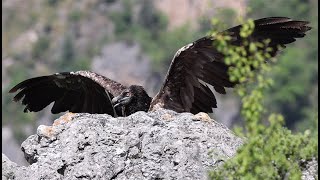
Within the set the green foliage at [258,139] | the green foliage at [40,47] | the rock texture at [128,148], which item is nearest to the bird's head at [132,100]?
the rock texture at [128,148]

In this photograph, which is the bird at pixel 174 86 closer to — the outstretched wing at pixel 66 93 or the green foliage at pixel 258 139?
the outstretched wing at pixel 66 93

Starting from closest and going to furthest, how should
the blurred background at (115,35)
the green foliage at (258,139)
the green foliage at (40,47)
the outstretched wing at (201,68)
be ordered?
the green foliage at (258,139), the outstretched wing at (201,68), the blurred background at (115,35), the green foliage at (40,47)

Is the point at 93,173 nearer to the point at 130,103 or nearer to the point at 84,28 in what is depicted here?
the point at 130,103

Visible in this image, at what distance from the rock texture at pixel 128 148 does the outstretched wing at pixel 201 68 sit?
260 centimetres

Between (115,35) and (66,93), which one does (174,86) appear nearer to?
(66,93)

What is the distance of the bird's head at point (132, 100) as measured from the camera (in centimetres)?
1617

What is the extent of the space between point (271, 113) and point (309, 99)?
109255 millimetres

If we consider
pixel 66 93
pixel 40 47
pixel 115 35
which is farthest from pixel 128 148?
pixel 115 35

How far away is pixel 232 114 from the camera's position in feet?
341

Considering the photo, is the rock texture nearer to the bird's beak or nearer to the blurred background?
the bird's beak

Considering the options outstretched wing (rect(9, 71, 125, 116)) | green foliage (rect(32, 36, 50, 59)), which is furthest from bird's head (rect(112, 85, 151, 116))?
green foliage (rect(32, 36, 50, 59))

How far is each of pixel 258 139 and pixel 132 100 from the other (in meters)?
5.76

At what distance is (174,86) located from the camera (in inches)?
621

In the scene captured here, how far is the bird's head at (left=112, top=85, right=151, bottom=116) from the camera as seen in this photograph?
16.2 meters
